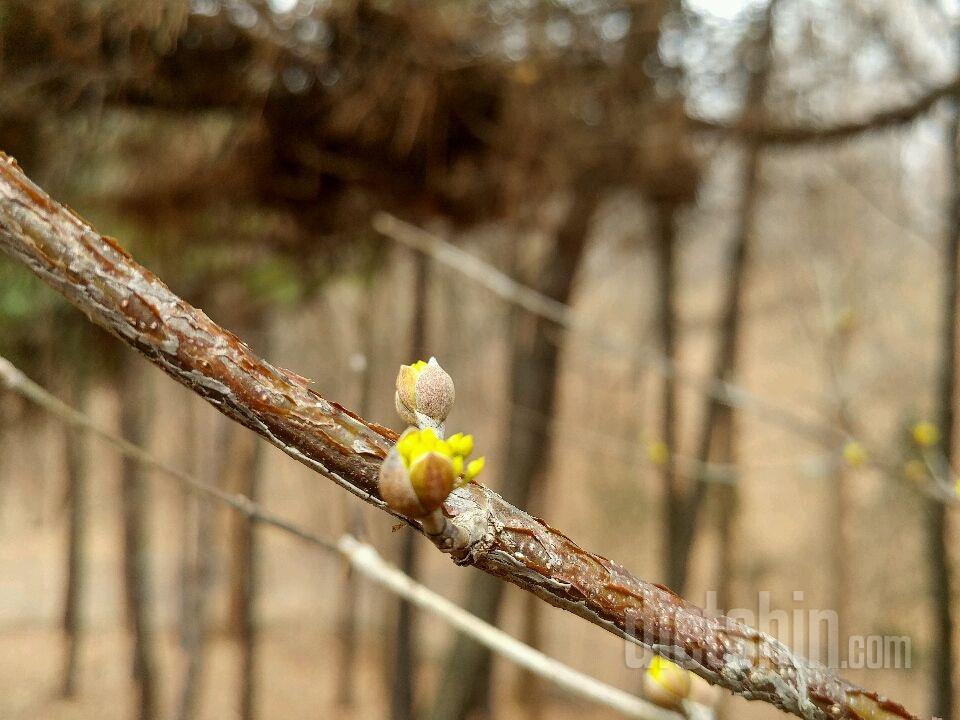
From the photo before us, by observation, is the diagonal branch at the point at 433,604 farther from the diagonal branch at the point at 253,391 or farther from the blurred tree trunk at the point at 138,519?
the blurred tree trunk at the point at 138,519

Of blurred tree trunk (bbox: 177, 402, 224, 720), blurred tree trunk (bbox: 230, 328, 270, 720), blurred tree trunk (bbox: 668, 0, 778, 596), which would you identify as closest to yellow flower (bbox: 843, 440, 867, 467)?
blurred tree trunk (bbox: 668, 0, 778, 596)

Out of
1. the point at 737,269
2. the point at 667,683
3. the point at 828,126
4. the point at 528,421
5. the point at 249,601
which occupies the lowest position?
the point at 667,683

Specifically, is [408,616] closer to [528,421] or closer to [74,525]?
[528,421]

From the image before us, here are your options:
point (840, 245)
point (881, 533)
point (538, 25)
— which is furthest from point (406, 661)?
point (881, 533)

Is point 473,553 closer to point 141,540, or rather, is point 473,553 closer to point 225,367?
point 225,367

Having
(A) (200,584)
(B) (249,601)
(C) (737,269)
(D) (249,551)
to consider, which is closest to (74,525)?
(D) (249,551)
